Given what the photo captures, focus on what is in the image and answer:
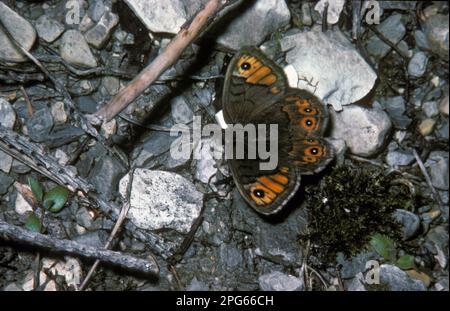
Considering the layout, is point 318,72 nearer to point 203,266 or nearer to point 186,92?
point 186,92

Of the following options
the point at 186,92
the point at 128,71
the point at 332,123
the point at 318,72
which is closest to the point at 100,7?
the point at 128,71

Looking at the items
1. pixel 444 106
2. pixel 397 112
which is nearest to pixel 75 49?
pixel 397 112

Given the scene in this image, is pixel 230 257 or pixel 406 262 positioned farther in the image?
pixel 406 262

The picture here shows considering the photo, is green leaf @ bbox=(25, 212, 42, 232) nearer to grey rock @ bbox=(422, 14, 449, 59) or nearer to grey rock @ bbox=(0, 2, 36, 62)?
grey rock @ bbox=(0, 2, 36, 62)

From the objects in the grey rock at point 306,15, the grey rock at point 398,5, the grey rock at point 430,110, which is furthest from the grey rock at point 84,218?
the grey rock at point 398,5

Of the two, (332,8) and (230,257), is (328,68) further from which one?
(230,257)
